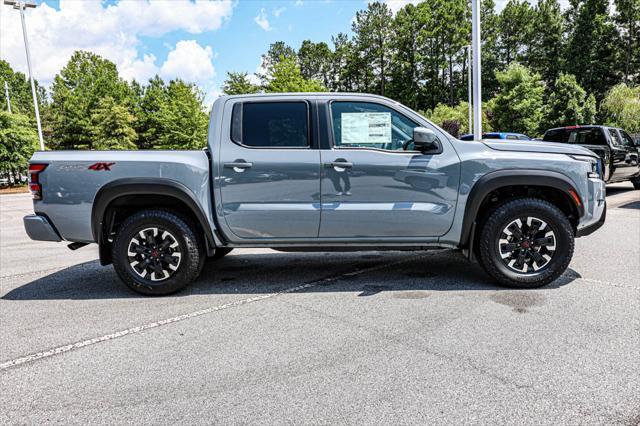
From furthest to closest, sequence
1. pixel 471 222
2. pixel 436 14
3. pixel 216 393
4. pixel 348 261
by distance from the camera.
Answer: pixel 436 14
pixel 348 261
pixel 471 222
pixel 216 393

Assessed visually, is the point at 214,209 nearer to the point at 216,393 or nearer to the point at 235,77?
the point at 216,393

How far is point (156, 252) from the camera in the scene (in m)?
4.50

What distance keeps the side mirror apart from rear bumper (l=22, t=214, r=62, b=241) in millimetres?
3583

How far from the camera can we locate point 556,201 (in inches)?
182

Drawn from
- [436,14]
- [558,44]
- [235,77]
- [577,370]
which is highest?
[436,14]

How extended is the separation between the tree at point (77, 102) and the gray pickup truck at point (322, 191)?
40.1m

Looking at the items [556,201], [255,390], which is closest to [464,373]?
[255,390]

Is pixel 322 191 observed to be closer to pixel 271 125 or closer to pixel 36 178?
pixel 271 125

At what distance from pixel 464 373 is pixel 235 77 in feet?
128

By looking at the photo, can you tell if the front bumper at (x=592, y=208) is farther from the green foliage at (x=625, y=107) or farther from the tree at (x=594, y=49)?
the tree at (x=594, y=49)

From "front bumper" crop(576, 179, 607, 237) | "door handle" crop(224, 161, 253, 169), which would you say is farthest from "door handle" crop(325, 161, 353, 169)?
"front bumper" crop(576, 179, 607, 237)

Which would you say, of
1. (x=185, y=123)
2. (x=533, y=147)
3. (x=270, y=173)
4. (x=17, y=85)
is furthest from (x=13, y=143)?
(x=17, y=85)

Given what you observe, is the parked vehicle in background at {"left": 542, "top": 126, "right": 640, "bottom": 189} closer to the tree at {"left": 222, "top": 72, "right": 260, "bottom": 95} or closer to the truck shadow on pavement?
the truck shadow on pavement

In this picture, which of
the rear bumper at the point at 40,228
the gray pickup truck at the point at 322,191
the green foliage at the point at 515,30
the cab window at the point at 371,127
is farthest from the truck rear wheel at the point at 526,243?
the green foliage at the point at 515,30
